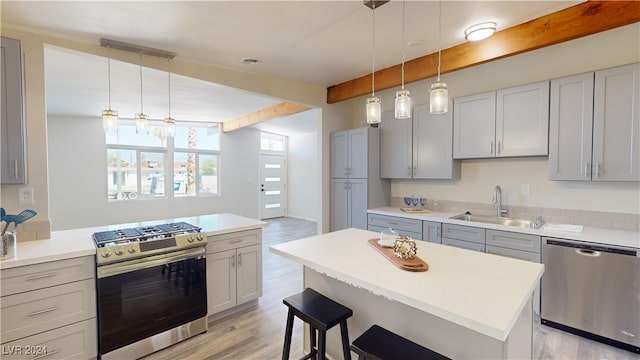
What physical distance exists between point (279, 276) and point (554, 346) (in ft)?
9.40

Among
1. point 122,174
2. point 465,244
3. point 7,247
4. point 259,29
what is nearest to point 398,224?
point 465,244

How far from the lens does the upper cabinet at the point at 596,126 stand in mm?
2227

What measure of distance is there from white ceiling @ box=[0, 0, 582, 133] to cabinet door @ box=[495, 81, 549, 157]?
71cm

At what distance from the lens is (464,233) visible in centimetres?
291

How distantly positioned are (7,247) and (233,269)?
5.09 ft

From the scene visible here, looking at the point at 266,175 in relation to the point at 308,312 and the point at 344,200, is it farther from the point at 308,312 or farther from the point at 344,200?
the point at 308,312

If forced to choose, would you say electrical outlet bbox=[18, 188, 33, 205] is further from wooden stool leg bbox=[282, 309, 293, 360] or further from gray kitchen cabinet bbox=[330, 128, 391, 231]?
gray kitchen cabinet bbox=[330, 128, 391, 231]

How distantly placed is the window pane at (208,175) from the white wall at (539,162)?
5.30 metres

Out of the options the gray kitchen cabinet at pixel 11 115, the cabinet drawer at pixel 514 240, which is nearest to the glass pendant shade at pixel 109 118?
the gray kitchen cabinet at pixel 11 115

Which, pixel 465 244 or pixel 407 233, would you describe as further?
pixel 407 233

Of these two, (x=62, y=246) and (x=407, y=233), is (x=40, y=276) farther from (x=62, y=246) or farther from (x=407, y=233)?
(x=407, y=233)

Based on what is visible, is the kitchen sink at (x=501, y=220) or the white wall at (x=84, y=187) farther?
the white wall at (x=84, y=187)

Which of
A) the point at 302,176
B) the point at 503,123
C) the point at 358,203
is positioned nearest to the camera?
the point at 503,123

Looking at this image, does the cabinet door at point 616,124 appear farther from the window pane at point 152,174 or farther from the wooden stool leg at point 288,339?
the window pane at point 152,174
